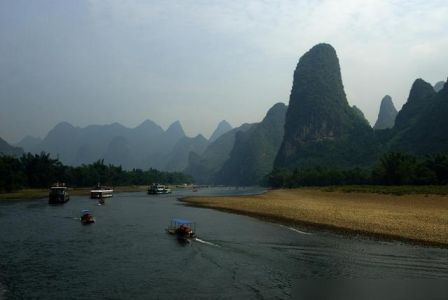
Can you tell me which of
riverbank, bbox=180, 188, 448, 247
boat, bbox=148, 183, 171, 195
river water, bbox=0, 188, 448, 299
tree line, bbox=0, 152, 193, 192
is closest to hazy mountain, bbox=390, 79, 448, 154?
boat, bbox=148, 183, 171, 195

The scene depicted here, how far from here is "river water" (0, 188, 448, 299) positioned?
23.4 m

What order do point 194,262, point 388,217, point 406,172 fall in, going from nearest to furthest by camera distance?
point 194,262 → point 388,217 → point 406,172

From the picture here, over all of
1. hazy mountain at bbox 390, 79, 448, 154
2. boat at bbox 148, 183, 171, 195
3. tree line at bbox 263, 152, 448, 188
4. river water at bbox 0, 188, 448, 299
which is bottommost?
river water at bbox 0, 188, 448, 299

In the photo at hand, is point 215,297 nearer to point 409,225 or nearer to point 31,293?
point 31,293

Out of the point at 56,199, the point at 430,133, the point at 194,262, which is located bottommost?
the point at 194,262

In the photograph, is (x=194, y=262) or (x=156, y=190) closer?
(x=194, y=262)

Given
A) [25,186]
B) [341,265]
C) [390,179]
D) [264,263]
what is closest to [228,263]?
[264,263]

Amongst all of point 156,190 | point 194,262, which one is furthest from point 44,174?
point 194,262

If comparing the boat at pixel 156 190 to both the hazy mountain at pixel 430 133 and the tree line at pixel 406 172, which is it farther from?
the hazy mountain at pixel 430 133

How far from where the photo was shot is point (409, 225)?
4231 cm

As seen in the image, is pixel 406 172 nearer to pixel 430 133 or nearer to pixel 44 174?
pixel 430 133

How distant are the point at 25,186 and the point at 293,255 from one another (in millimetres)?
116139

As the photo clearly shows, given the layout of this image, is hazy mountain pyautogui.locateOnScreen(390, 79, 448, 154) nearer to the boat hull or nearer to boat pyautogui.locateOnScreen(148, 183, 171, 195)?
boat pyautogui.locateOnScreen(148, 183, 171, 195)

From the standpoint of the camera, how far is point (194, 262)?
30562mm
